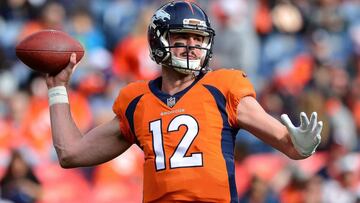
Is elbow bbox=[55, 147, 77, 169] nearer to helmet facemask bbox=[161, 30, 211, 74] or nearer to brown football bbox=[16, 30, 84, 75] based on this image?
brown football bbox=[16, 30, 84, 75]

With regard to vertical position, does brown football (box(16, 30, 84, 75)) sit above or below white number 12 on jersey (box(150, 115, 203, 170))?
above

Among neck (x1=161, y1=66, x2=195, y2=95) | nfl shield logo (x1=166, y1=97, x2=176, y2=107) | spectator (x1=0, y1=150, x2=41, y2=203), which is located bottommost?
spectator (x1=0, y1=150, x2=41, y2=203)

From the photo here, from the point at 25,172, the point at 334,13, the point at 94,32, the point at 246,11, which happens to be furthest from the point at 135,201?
the point at 334,13

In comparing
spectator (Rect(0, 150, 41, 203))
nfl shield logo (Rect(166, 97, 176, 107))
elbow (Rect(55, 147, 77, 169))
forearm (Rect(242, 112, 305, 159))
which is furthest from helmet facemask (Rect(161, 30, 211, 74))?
spectator (Rect(0, 150, 41, 203))

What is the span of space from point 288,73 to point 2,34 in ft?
10.2

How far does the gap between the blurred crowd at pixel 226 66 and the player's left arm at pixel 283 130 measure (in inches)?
164

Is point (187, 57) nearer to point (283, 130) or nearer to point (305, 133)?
point (283, 130)

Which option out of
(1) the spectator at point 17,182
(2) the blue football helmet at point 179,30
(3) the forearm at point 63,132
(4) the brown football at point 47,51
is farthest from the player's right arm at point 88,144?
(1) the spectator at point 17,182

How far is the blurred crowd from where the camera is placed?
846 cm

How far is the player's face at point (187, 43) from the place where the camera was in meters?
4.24

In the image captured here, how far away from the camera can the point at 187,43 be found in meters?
4.29

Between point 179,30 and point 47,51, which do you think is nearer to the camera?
point 179,30

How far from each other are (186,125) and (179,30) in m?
0.46

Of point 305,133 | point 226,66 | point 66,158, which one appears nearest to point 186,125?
point 305,133
